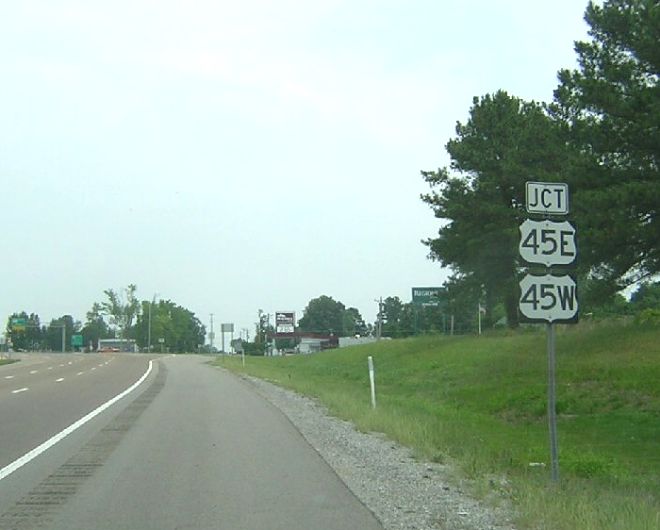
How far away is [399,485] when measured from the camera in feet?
37.9

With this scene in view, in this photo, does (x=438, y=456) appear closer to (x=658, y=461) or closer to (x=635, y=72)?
(x=658, y=461)

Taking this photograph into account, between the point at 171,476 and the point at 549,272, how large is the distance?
541 cm

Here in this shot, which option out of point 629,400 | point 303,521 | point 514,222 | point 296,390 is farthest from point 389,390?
point 303,521

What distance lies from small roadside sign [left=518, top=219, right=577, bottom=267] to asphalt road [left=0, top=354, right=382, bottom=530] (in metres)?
3.48

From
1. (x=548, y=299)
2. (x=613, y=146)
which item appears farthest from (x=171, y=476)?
(x=613, y=146)

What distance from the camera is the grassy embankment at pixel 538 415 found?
10.2 meters

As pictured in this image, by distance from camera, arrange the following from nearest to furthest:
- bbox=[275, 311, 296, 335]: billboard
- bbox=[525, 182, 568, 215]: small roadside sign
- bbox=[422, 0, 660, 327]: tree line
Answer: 1. bbox=[525, 182, 568, 215]: small roadside sign
2. bbox=[422, 0, 660, 327]: tree line
3. bbox=[275, 311, 296, 335]: billboard

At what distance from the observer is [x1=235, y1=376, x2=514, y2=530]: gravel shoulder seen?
30.2 feet

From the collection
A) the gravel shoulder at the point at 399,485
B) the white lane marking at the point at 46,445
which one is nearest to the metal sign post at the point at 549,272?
the gravel shoulder at the point at 399,485

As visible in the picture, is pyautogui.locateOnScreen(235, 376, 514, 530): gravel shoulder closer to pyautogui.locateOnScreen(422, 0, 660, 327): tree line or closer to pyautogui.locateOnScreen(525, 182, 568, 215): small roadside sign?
pyautogui.locateOnScreen(525, 182, 568, 215): small roadside sign

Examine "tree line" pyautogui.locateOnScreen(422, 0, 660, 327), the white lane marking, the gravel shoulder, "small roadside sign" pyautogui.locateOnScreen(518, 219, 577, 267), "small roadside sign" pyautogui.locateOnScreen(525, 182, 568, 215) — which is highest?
"tree line" pyautogui.locateOnScreen(422, 0, 660, 327)

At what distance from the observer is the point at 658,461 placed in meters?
18.5

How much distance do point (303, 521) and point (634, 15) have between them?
22.2m

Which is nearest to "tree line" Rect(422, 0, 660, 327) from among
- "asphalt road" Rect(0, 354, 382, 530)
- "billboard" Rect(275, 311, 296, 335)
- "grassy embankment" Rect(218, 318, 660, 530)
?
"grassy embankment" Rect(218, 318, 660, 530)
